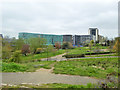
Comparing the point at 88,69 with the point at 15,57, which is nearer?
the point at 88,69

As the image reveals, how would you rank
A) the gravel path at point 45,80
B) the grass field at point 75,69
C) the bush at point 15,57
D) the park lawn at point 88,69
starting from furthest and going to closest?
the bush at point 15,57, the grass field at point 75,69, the park lawn at point 88,69, the gravel path at point 45,80

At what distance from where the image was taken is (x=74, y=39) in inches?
2963

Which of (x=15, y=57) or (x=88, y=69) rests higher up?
(x=15, y=57)

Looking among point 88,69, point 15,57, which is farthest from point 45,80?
point 15,57

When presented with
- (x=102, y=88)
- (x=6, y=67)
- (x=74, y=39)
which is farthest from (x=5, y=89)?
(x=74, y=39)

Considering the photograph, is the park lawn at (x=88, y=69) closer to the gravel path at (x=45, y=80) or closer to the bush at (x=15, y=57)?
the gravel path at (x=45, y=80)

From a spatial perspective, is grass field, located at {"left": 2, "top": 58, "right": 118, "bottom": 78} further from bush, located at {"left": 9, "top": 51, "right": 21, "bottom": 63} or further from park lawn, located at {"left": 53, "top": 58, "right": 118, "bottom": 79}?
bush, located at {"left": 9, "top": 51, "right": 21, "bottom": 63}

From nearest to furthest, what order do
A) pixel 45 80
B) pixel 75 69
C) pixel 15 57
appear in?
1. pixel 45 80
2. pixel 75 69
3. pixel 15 57

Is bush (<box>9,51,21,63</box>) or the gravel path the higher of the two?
bush (<box>9,51,21,63</box>)

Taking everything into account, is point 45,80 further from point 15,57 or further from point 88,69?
point 15,57

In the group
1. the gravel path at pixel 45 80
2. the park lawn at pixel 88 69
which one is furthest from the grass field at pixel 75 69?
the gravel path at pixel 45 80

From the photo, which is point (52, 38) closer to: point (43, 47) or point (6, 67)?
point (43, 47)

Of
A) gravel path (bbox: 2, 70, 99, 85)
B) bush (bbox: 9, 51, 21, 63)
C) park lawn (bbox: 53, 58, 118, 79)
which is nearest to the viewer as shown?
gravel path (bbox: 2, 70, 99, 85)

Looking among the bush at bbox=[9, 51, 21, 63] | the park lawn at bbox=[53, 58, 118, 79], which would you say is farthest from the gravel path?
the bush at bbox=[9, 51, 21, 63]
